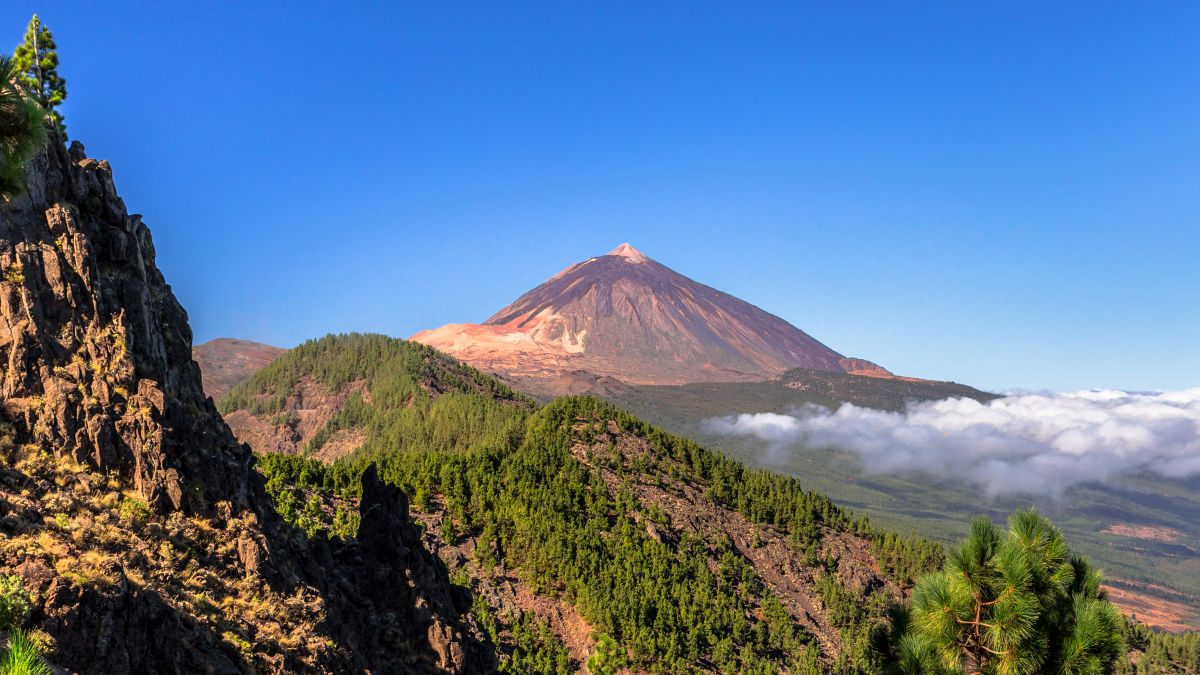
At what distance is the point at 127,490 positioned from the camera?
18.7 meters

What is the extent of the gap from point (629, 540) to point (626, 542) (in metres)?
0.78

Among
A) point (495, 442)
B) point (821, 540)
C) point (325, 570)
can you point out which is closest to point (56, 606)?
point (325, 570)


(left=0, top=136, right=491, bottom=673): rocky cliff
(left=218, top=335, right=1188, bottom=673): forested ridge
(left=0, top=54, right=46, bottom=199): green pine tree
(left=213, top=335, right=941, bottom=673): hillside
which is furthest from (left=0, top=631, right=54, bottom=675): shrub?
(left=213, top=335, right=941, bottom=673): hillside

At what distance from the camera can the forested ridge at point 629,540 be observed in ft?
194

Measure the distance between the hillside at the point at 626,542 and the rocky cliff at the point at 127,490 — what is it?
25.0 m

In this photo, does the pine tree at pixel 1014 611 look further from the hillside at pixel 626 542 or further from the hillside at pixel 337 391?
the hillside at pixel 337 391

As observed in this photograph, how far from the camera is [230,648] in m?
16.8

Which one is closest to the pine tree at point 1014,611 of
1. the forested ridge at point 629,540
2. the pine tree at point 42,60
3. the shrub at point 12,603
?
the shrub at point 12,603

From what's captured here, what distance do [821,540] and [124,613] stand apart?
3345 inches

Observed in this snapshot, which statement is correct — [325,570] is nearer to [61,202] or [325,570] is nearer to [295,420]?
[61,202]

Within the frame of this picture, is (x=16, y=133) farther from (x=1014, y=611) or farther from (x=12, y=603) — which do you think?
(x=1014, y=611)

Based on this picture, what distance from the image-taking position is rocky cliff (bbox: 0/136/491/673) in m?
14.4

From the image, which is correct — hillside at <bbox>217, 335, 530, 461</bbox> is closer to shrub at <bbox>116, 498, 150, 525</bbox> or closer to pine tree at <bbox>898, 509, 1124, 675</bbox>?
shrub at <bbox>116, 498, 150, 525</bbox>

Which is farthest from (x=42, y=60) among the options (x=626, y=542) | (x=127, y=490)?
(x=626, y=542)
